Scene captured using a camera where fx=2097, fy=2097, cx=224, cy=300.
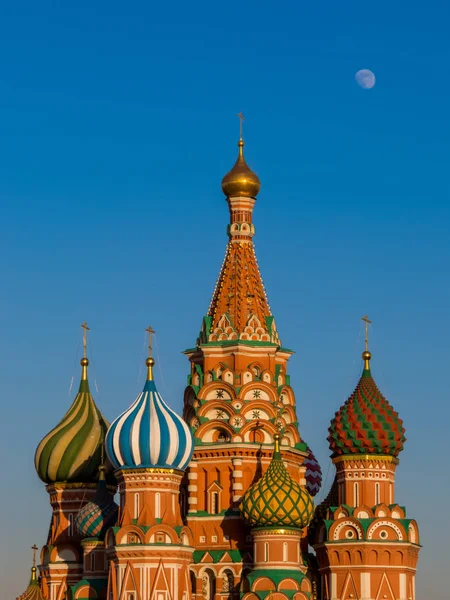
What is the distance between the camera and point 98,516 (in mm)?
58844

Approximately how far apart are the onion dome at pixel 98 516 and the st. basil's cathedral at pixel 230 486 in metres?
0.04

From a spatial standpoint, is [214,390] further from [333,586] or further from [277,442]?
[333,586]

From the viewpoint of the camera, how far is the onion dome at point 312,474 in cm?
6412

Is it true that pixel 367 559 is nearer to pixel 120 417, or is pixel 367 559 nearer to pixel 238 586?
pixel 238 586

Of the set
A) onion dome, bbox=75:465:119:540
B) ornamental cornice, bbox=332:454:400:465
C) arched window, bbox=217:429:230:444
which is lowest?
onion dome, bbox=75:465:119:540

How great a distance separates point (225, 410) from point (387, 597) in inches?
277

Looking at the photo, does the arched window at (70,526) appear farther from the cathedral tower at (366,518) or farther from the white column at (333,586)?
the white column at (333,586)

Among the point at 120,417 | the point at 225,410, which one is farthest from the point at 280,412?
the point at 120,417

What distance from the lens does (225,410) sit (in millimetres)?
59812

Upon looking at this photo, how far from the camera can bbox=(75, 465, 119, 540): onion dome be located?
193 ft

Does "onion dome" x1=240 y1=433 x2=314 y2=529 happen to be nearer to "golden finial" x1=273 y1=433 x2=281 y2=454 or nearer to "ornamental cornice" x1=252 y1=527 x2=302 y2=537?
"ornamental cornice" x1=252 y1=527 x2=302 y2=537

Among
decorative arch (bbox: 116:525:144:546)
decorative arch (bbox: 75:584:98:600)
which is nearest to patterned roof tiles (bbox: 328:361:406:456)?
decorative arch (bbox: 116:525:144:546)

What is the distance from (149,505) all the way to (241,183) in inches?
431

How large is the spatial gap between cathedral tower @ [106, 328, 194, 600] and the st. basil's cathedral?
0.12ft
